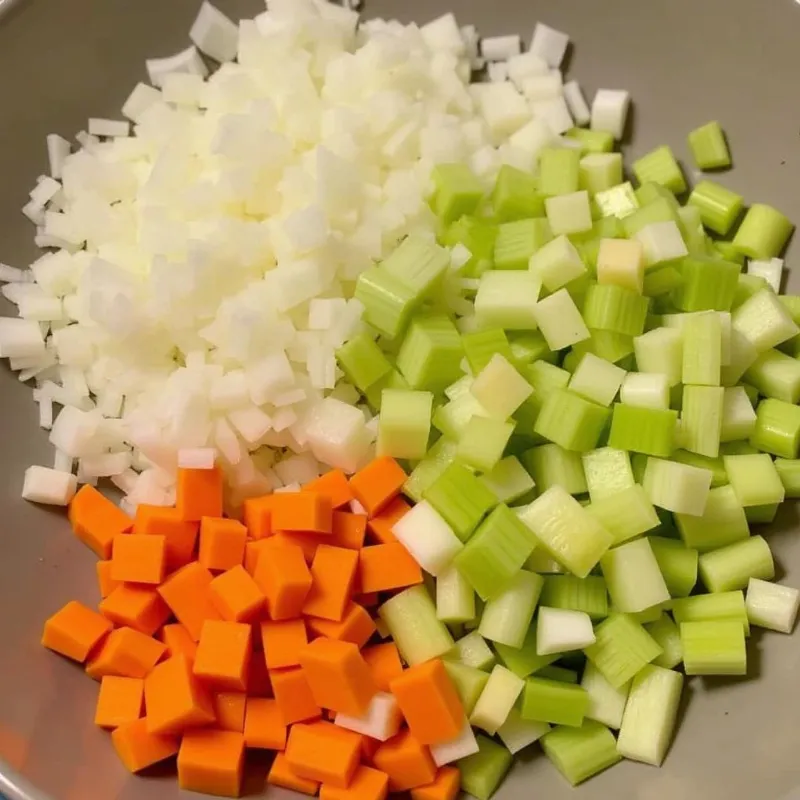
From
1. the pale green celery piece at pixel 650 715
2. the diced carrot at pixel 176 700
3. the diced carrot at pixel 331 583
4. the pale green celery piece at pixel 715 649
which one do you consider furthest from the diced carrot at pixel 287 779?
the pale green celery piece at pixel 715 649

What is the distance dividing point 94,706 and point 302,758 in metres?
0.34

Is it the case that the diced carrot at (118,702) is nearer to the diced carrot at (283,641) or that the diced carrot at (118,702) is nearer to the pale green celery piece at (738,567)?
the diced carrot at (283,641)

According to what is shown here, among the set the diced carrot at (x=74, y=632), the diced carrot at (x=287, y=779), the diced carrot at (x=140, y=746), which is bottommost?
the diced carrot at (x=287, y=779)

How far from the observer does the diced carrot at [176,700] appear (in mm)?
1255

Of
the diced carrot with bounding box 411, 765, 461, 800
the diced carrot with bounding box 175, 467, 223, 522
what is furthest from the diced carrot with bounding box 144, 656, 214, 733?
the diced carrot with bounding box 411, 765, 461, 800

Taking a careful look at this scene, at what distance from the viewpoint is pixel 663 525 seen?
57.1 inches

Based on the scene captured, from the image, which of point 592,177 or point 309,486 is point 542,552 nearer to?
point 309,486

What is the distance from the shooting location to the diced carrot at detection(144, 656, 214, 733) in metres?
1.25

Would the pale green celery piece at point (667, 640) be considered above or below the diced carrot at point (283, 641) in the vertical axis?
below

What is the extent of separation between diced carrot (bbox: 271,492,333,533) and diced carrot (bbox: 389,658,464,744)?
257 mm

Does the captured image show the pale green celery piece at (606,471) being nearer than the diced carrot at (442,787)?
No

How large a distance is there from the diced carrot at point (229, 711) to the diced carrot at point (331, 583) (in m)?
0.17

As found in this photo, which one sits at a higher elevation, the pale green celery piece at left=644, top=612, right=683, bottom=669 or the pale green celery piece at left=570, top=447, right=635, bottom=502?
the pale green celery piece at left=570, top=447, right=635, bottom=502

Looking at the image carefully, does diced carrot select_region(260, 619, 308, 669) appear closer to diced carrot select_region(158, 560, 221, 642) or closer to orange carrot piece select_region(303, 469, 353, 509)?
diced carrot select_region(158, 560, 221, 642)
